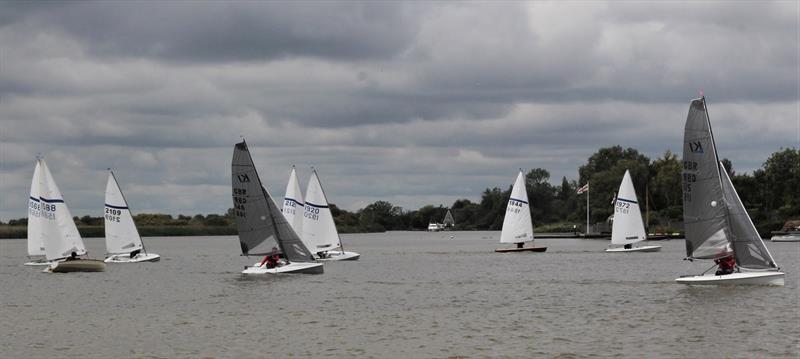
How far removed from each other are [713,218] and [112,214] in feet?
159

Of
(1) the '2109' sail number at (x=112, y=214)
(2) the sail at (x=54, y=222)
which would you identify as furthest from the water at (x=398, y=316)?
(1) the '2109' sail number at (x=112, y=214)

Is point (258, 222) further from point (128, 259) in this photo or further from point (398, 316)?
point (128, 259)

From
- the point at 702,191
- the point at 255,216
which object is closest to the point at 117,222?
the point at 255,216

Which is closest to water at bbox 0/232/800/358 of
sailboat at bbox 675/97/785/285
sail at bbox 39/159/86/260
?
sailboat at bbox 675/97/785/285

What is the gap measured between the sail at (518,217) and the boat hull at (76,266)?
3741 centimetres

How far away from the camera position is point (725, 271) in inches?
2026

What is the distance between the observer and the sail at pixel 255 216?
64.2 meters

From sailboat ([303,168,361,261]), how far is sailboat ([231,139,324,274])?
60.0 ft

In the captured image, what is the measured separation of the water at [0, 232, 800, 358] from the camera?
118 ft

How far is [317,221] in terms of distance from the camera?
84.4 meters

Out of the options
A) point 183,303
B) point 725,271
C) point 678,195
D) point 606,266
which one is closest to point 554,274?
point 606,266

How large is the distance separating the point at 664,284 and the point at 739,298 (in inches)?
448

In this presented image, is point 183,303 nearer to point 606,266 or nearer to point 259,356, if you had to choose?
point 259,356

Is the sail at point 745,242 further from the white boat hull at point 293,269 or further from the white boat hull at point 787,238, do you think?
the white boat hull at point 787,238
